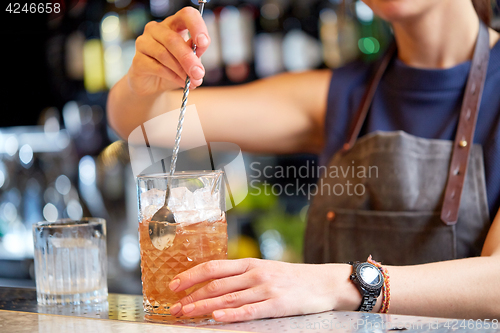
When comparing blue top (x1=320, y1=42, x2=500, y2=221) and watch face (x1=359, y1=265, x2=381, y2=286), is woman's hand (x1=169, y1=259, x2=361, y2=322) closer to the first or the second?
watch face (x1=359, y1=265, x2=381, y2=286)

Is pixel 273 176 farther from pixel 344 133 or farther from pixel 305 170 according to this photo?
pixel 344 133

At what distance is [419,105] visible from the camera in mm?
1597

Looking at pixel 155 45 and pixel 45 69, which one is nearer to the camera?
pixel 155 45

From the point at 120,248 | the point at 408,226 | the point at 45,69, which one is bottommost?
the point at 120,248

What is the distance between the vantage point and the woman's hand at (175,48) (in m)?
0.87

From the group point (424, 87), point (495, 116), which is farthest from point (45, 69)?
point (495, 116)

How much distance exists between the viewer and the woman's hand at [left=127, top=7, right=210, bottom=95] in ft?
2.87

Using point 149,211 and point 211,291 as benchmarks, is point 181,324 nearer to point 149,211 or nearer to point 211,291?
point 211,291

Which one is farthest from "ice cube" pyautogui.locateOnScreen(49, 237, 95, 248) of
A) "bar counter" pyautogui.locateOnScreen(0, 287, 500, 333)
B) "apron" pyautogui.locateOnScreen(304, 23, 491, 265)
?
"apron" pyautogui.locateOnScreen(304, 23, 491, 265)

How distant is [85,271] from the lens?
930 mm

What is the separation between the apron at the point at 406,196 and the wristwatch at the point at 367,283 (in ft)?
2.02

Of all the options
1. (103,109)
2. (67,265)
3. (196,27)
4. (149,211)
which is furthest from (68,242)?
(103,109)

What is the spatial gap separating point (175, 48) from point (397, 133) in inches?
33.5

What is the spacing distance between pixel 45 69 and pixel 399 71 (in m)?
2.55
